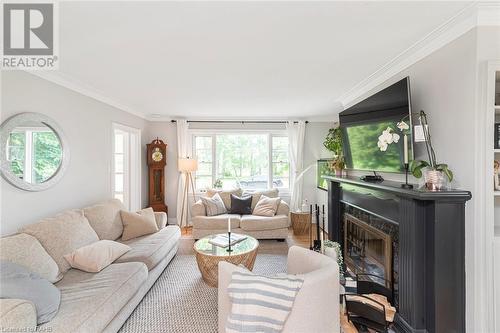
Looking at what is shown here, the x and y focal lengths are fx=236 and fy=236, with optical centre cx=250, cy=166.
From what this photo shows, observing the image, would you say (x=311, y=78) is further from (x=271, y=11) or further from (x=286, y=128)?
(x=286, y=128)

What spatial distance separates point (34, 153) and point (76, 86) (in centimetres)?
106

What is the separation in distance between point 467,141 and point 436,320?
1.28 m

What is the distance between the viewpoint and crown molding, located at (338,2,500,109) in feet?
5.13

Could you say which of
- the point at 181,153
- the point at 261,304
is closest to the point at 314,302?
the point at 261,304

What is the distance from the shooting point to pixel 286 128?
5.35 metres

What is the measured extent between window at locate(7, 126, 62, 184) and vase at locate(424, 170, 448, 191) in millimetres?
3608

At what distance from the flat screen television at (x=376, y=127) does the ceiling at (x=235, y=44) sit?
0.37 metres

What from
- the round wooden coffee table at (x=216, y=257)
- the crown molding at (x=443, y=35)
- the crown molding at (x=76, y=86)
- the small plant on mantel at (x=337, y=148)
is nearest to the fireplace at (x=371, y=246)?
the small plant on mantel at (x=337, y=148)

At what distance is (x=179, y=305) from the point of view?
2.41 m

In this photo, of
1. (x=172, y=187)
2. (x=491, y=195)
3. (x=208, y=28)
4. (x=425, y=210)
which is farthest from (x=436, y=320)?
(x=172, y=187)

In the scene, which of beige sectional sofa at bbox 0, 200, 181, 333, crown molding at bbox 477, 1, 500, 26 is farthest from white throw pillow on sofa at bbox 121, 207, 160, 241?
crown molding at bbox 477, 1, 500, 26

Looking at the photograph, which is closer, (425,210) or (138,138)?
(425,210)

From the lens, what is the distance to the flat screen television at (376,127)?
2076mm

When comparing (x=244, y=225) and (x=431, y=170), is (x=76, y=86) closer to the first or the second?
(x=244, y=225)
